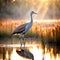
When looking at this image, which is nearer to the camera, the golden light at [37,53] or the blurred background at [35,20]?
the golden light at [37,53]

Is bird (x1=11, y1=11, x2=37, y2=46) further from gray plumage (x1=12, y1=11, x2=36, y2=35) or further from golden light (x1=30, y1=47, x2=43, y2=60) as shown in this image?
golden light (x1=30, y1=47, x2=43, y2=60)

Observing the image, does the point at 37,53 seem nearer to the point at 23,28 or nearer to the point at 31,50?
the point at 31,50

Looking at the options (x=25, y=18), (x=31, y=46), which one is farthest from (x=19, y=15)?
(x=31, y=46)

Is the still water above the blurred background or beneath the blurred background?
beneath

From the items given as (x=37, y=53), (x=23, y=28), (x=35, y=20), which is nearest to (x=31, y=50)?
(x=37, y=53)

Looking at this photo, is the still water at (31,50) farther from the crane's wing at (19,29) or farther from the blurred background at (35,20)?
the crane's wing at (19,29)

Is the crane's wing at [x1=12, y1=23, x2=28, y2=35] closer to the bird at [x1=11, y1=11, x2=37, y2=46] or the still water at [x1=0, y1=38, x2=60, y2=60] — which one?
the bird at [x1=11, y1=11, x2=37, y2=46]

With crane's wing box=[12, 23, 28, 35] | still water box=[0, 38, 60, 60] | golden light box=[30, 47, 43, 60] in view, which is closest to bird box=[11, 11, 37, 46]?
crane's wing box=[12, 23, 28, 35]

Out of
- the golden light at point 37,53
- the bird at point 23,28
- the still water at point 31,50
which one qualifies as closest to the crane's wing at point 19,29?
the bird at point 23,28

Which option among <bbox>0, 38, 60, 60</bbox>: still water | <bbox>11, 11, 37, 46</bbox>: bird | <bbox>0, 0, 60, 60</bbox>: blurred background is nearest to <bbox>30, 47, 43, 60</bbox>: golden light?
<bbox>0, 38, 60, 60</bbox>: still water

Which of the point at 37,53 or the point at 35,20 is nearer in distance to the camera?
the point at 37,53

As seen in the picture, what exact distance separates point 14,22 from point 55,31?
59 centimetres

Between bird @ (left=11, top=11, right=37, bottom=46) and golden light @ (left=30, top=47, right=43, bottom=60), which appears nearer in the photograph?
golden light @ (left=30, top=47, right=43, bottom=60)

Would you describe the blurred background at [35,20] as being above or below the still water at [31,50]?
above
